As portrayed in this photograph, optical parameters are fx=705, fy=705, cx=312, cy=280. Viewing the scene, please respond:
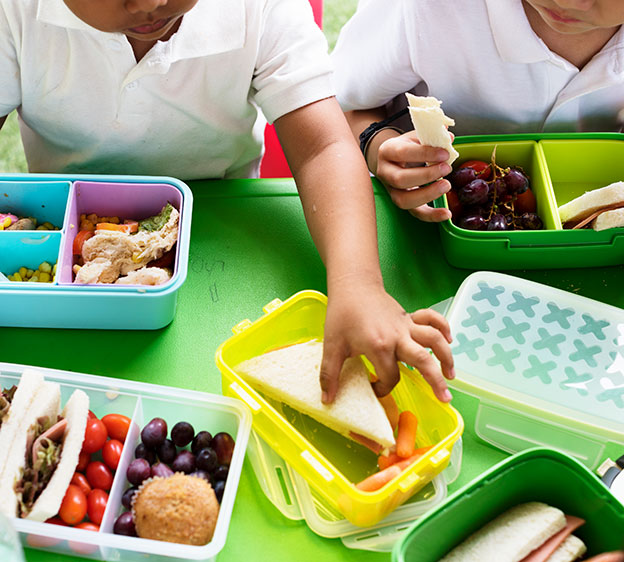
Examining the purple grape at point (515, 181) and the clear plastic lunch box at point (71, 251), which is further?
the purple grape at point (515, 181)

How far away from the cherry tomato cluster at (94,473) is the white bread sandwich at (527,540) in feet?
1.15

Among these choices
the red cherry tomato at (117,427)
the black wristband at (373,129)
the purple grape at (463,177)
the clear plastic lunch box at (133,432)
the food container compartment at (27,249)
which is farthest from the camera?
the black wristband at (373,129)

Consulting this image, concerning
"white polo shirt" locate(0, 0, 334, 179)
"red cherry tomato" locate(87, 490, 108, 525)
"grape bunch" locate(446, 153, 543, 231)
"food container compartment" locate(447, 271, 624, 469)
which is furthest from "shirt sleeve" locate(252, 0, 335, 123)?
"red cherry tomato" locate(87, 490, 108, 525)

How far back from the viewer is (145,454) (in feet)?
2.44

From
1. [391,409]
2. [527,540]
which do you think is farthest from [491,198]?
[527,540]

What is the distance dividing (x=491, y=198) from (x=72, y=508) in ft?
2.15

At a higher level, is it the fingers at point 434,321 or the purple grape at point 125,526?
the fingers at point 434,321

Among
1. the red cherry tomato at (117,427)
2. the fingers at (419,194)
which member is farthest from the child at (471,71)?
the red cherry tomato at (117,427)

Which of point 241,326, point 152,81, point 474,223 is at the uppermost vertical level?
point 152,81

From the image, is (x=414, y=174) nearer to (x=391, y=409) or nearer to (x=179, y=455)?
(x=391, y=409)

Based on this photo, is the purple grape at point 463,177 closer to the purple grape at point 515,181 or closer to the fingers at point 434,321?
the purple grape at point 515,181

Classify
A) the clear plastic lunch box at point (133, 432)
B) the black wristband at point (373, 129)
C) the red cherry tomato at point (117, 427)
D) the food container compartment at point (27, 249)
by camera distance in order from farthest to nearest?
1. the black wristband at point (373, 129)
2. the food container compartment at point (27, 249)
3. the red cherry tomato at point (117, 427)
4. the clear plastic lunch box at point (133, 432)

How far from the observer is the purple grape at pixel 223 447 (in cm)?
75

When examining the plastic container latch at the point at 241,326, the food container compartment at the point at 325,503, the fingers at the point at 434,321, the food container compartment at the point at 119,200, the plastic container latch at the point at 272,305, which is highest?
the food container compartment at the point at 119,200
